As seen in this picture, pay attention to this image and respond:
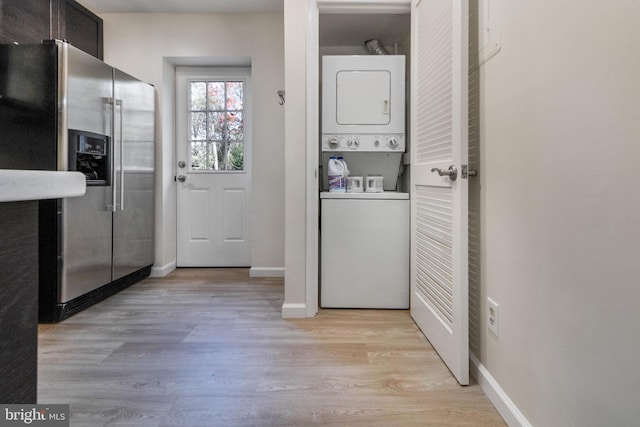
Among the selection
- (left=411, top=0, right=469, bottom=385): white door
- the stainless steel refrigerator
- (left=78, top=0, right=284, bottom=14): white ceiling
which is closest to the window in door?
(left=78, top=0, right=284, bottom=14): white ceiling

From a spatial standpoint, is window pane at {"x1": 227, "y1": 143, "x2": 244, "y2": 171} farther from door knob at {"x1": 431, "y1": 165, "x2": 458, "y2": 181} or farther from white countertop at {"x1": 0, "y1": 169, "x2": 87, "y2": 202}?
white countertop at {"x1": 0, "y1": 169, "x2": 87, "y2": 202}

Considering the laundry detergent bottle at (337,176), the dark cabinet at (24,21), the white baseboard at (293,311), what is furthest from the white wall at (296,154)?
the dark cabinet at (24,21)

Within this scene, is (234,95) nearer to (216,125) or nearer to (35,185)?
(216,125)

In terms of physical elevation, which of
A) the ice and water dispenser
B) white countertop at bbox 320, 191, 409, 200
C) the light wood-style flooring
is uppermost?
the ice and water dispenser

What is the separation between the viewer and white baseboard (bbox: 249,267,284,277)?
124 inches

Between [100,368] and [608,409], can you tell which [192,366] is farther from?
[608,409]

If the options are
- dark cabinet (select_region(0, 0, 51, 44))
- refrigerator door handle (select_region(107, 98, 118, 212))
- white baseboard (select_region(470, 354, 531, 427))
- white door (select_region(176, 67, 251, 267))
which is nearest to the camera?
white baseboard (select_region(470, 354, 531, 427))

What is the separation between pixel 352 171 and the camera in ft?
8.63

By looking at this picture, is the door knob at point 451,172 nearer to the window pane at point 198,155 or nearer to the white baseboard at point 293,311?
the white baseboard at point 293,311

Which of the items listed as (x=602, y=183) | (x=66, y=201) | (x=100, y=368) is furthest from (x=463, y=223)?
(x=66, y=201)

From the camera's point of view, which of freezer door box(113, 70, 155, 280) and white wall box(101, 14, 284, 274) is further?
white wall box(101, 14, 284, 274)

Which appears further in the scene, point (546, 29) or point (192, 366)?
point (192, 366)

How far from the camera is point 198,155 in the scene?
3.48 metres

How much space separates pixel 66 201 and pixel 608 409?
265cm
